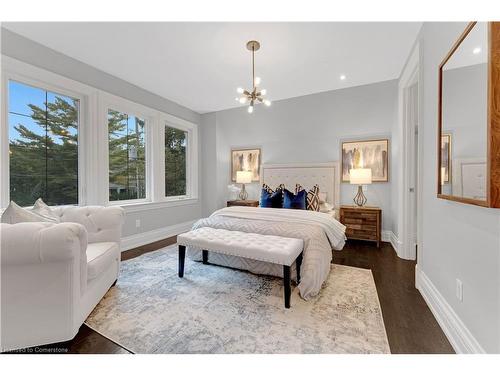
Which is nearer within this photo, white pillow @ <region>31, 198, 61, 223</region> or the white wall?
the white wall

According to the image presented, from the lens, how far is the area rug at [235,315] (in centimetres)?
143

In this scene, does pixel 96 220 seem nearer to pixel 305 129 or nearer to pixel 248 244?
pixel 248 244

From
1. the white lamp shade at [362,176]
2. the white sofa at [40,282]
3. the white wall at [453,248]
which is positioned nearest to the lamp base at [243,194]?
the white lamp shade at [362,176]

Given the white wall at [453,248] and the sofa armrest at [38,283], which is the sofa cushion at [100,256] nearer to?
the sofa armrest at [38,283]

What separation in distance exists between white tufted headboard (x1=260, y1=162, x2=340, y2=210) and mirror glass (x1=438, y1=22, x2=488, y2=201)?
235 centimetres

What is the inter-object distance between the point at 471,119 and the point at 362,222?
8.25 ft

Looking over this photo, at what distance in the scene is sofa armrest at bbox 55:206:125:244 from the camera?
7.04 feet

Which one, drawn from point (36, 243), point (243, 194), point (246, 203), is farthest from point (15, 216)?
point (243, 194)

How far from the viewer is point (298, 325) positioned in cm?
162

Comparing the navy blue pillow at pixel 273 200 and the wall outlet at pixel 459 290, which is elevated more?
the navy blue pillow at pixel 273 200

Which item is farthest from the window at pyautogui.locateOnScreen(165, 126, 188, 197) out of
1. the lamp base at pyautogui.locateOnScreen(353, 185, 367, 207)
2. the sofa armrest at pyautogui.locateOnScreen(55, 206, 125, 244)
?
the lamp base at pyautogui.locateOnScreen(353, 185, 367, 207)

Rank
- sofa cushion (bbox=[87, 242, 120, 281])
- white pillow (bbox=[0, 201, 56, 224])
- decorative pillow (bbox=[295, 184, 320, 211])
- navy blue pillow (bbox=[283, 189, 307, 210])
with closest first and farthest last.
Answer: white pillow (bbox=[0, 201, 56, 224]) → sofa cushion (bbox=[87, 242, 120, 281]) → navy blue pillow (bbox=[283, 189, 307, 210]) → decorative pillow (bbox=[295, 184, 320, 211])

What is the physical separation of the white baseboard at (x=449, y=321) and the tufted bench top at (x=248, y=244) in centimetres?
111

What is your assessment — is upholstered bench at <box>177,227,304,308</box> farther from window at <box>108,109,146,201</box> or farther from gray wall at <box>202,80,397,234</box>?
gray wall at <box>202,80,397,234</box>
